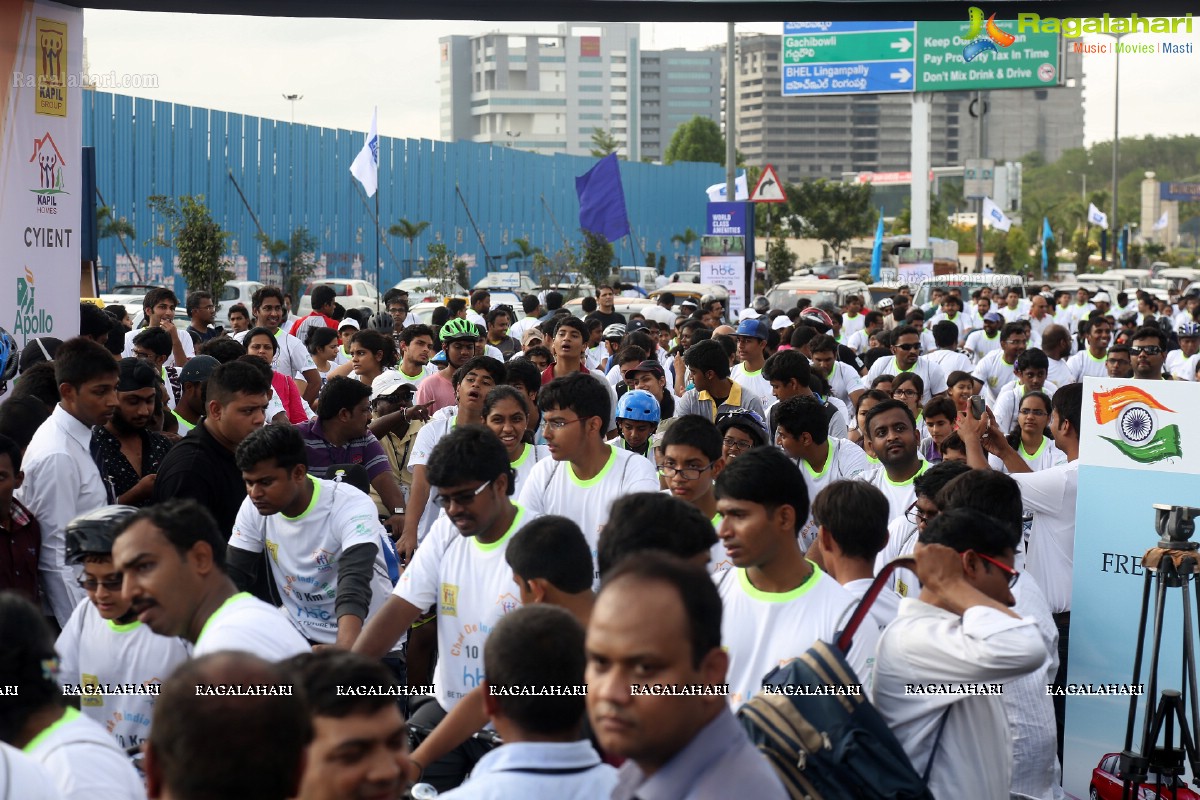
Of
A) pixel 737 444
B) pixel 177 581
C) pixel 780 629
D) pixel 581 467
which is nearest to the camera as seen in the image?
pixel 177 581

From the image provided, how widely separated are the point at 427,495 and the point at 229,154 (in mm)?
35592

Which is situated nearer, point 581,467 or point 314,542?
point 314,542

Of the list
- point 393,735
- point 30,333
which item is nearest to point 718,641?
point 393,735

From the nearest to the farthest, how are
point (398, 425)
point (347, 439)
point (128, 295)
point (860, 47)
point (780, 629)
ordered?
point (780, 629), point (347, 439), point (398, 425), point (128, 295), point (860, 47)

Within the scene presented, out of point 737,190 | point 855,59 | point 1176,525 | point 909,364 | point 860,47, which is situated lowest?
point 1176,525

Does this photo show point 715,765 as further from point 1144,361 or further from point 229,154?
point 229,154

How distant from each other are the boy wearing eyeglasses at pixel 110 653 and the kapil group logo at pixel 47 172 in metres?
6.16

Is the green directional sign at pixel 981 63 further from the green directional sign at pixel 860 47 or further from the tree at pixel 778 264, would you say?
the tree at pixel 778 264

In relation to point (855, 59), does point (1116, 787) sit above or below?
below

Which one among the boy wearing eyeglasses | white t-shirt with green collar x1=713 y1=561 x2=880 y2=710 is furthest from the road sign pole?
the boy wearing eyeglasses

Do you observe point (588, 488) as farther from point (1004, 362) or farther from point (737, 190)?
point (737, 190)

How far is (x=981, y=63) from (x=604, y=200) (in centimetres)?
3200

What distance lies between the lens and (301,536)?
520 cm

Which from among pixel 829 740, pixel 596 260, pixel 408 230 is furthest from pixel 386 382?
pixel 408 230
